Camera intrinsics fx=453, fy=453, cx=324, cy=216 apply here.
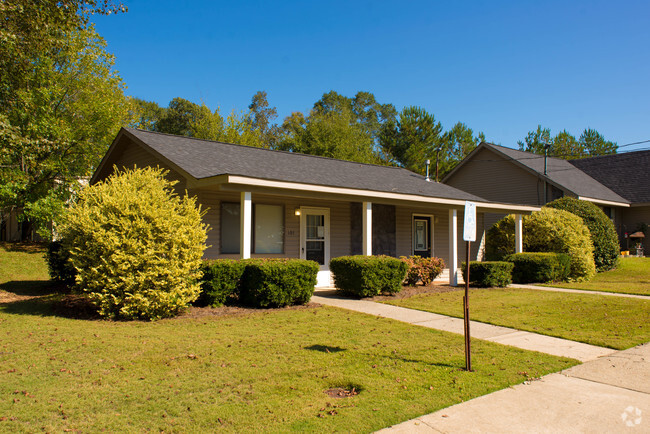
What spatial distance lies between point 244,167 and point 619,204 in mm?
21093

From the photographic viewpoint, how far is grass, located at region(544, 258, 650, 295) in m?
12.8

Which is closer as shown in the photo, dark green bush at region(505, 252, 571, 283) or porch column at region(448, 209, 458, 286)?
porch column at region(448, 209, 458, 286)

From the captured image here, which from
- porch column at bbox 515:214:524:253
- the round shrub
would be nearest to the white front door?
the round shrub

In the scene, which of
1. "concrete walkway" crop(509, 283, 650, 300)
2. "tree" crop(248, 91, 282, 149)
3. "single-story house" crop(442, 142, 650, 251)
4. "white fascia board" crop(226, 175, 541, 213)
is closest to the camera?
"white fascia board" crop(226, 175, 541, 213)

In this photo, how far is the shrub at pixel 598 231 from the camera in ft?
57.4

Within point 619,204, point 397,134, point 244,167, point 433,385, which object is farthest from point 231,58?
point 433,385

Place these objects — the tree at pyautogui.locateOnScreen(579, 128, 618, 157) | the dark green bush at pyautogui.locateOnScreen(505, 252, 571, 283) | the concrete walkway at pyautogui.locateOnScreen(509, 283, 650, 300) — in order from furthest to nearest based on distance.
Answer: the tree at pyautogui.locateOnScreen(579, 128, 618, 157) → the dark green bush at pyautogui.locateOnScreen(505, 252, 571, 283) → the concrete walkway at pyautogui.locateOnScreen(509, 283, 650, 300)

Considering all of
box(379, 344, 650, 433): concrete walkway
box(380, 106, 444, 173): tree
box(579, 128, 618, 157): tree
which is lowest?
box(379, 344, 650, 433): concrete walkway

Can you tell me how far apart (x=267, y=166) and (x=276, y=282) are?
4.66 meters

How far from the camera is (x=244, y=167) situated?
38.2 feet

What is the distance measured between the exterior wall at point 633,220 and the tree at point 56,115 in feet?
88.9

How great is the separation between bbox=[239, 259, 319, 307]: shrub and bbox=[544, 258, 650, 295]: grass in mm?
8630

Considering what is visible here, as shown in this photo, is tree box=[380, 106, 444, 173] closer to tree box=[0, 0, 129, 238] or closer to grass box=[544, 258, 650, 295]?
grass box=[544, 258, 650, 295]

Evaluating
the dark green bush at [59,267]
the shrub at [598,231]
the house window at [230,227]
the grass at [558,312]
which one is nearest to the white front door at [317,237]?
the house window at [230,227]
